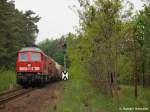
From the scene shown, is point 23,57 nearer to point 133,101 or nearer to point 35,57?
point 35,57

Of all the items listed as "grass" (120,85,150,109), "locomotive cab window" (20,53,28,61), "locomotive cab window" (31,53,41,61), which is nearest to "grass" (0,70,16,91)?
"locomotive cab window" (20,53,28,61)

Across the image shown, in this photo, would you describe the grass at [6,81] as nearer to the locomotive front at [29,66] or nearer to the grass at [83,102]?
the locomotive front at [29,66]

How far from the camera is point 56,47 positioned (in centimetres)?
14112

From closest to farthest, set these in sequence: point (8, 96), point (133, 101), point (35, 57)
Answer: point (133, 101) → point (8, 96) → point (35, 57)

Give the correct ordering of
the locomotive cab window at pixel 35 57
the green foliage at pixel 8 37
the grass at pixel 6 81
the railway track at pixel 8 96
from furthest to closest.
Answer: the green foliage at pixel 8 37
the grass at pixel 6 81
the locomotive cab window at pixel 35 57
the railway track at pixel 8 96

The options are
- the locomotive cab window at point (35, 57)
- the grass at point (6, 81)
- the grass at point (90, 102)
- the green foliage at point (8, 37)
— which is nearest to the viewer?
the grass at point (90, 102)

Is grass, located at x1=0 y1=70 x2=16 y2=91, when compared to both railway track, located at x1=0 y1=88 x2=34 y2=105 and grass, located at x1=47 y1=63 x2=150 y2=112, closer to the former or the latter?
railway track, located at x1=0 y1=88 x2=34 y2=105

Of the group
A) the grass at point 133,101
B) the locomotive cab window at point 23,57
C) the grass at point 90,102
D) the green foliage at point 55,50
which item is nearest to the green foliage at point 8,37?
the locomotive cab window at point 23,57

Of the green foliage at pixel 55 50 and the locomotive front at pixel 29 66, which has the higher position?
the green foliage at pixel 55 50

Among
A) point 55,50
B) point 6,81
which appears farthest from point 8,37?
point 55,50

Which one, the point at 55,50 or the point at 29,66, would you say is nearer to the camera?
the point at 29,66

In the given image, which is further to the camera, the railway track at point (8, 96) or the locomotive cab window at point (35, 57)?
the locomotive cab window at point (35, 57)

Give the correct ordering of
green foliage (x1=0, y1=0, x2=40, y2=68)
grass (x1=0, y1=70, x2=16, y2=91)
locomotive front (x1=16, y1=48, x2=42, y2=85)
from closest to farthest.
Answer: locomotive front (x1=16, y1=48, x2=42, y2=85) → grass (x1=0, y1=70, x2=16, y2=91) → green foliage (x1=0, y1=0, x2=40, y2=68)

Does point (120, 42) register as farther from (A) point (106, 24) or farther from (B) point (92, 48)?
(B) point (92, 48)
